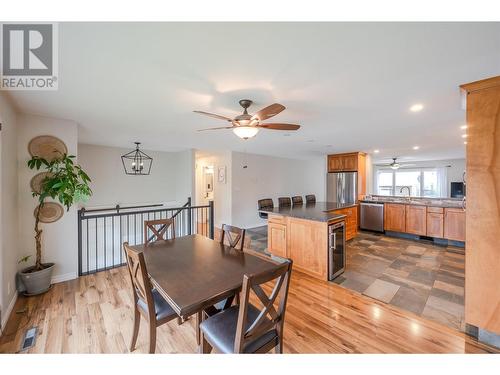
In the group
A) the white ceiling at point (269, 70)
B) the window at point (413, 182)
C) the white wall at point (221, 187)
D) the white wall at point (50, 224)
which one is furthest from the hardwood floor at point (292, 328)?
the window at point (413, 182)

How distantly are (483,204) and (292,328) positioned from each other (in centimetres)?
207

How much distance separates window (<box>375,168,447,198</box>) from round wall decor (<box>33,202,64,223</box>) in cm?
1004

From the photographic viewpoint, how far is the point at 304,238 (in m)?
3.22

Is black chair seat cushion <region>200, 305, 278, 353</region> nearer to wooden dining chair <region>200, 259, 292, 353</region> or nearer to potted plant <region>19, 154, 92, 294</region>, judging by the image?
wooden dining chair <region>200, 259, 292, 353</region>

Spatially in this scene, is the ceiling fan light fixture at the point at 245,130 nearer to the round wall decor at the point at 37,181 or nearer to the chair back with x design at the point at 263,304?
the chair back with x design at the point at 263,304

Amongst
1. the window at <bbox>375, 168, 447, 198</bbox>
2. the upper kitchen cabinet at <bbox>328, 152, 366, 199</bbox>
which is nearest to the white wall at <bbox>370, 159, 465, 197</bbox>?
the window at <bbox>375, 168, 447, 198</bbox>

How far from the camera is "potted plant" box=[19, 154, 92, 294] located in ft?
8.19

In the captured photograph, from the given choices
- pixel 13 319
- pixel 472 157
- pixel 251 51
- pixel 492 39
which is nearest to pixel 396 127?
pixel 472 157

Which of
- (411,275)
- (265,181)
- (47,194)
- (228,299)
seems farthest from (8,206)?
(265,181)

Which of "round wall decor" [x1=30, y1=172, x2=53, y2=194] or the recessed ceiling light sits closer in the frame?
the recessed ceiling light

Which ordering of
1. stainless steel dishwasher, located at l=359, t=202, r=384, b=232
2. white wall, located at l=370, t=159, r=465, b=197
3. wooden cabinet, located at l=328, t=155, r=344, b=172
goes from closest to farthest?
stainless steel dishwasher, located at l=359, t=202, r=384, b=232 → wooden cabinet, located at l=328, t=155, r=344, b=172 → white wall, located at l=370, t=159, r=465, b=197

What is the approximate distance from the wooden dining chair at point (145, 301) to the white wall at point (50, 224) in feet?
6.49

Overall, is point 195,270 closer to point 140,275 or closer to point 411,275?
point 140,275

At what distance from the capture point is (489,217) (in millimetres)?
1773
